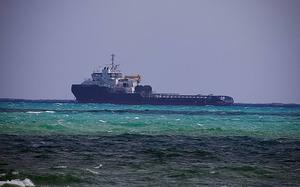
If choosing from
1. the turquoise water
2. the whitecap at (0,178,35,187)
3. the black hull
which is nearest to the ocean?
the whitecap at (0,178,35,187)

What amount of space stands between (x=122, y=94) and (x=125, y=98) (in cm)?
95

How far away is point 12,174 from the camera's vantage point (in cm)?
1669

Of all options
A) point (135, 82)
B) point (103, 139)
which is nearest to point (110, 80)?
point (135, 82)

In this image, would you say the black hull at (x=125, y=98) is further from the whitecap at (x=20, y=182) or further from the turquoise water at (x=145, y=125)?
the whitecap at (x=20, y=182)

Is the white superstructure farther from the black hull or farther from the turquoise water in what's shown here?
the turquoise water

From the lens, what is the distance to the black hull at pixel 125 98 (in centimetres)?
11269

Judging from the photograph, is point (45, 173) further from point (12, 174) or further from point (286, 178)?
point (286, 178)

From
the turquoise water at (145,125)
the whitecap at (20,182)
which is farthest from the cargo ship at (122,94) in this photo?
the whitecap at (20,182)

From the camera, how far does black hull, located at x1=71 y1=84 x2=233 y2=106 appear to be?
113 meters

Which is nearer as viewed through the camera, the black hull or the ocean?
the ocean

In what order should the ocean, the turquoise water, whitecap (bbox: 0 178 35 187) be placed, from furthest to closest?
the turquoise water → the ocean → whitecap (bbox: 0 178 35 187)

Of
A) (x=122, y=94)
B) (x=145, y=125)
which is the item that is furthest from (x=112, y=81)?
(x=145, y=125)

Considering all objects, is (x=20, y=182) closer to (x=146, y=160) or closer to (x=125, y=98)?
(x=146, y=160)

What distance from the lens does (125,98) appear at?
378 feet
